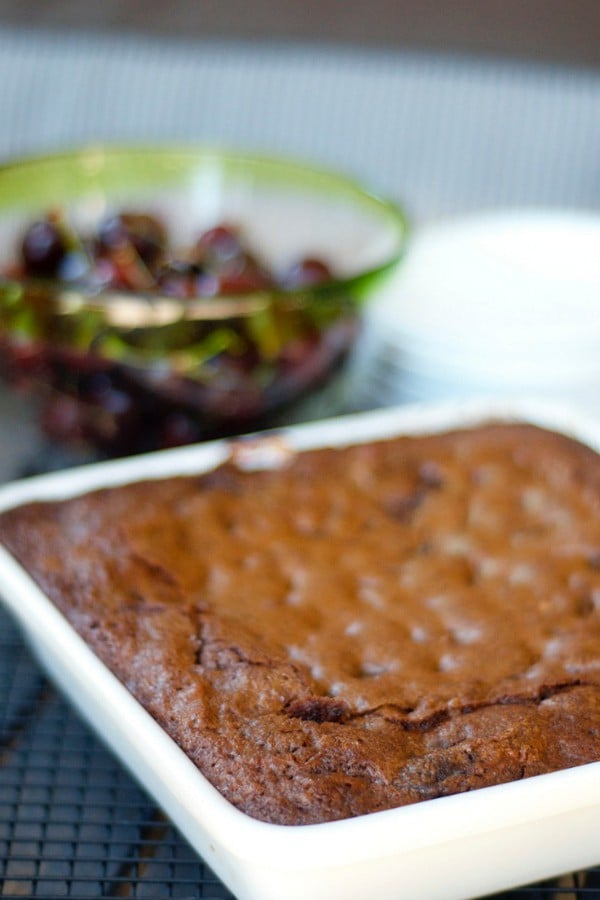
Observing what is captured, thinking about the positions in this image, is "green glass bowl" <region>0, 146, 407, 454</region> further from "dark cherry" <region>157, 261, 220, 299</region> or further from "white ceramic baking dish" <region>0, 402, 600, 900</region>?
"white ceramic baking dish" <region>0, 402, 600, 900</region>

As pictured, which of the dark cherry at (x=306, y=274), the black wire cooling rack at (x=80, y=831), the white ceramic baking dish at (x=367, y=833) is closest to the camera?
the white ceramic baking dish at (x=367, y=833)

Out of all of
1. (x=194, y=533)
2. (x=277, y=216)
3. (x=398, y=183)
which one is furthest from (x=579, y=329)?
(x=398, y=183)

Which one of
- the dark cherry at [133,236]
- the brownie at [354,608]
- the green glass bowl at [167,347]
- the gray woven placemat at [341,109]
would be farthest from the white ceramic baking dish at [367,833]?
the gray woven placemat at [341,109]

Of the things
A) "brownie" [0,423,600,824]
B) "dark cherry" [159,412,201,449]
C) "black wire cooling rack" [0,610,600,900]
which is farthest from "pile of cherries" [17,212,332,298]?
"black wire cooling rack" [0,610,600,900]

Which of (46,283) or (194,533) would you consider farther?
(46,283)

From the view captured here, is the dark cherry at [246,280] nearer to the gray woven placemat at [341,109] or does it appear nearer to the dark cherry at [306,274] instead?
the dark cherry at [306,274]

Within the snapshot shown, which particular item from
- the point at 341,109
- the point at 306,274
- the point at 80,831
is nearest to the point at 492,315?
the point at 306,274

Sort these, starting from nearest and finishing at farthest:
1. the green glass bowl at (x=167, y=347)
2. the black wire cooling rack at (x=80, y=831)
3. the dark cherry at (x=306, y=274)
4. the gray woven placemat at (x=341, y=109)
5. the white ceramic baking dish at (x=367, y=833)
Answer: the white ceramic baking dish at (x=367, y=833), the black wire cooling rack at (x=80, y=831), the green glass bowl at (x=167, y=347), the dark cherry at (x=306, y=274), the gray woven placemat at (x=341, y=109)

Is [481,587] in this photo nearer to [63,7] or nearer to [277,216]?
[277,216]
